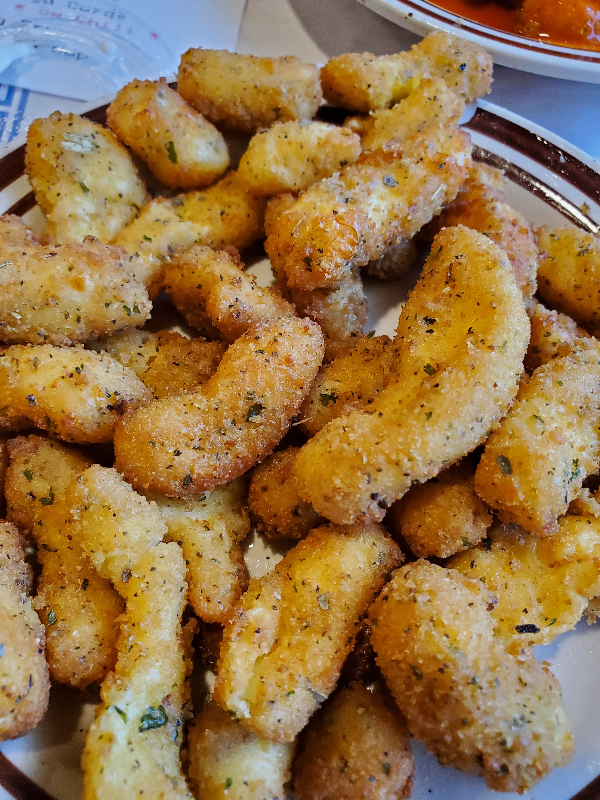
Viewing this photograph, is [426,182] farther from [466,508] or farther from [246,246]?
[466,508]

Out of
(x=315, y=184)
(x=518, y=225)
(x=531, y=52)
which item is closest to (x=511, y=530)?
(x=518, y=225)

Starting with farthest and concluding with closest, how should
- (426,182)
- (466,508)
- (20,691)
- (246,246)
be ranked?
(246,246), (426,182), (466,508), (20,691)

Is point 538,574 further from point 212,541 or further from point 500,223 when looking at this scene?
point 500,223

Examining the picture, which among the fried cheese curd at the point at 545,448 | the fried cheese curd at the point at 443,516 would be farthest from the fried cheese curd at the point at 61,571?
the fried cheese curd at the point at 545,448

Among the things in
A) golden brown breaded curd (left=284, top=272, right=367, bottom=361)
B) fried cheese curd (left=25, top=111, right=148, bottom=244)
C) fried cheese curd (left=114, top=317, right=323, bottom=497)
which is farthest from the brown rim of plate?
fried cheese curd (left=114, top=317, right=323, bottom=497)

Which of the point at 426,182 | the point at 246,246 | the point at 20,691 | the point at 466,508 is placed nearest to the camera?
the point at 20,691

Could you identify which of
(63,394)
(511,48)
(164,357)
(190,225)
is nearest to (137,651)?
(63,394)

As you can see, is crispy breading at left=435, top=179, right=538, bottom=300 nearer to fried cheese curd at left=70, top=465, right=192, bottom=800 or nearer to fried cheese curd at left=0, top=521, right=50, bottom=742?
fried cheese curd at left=70, top=465, right=192, bottom=800
